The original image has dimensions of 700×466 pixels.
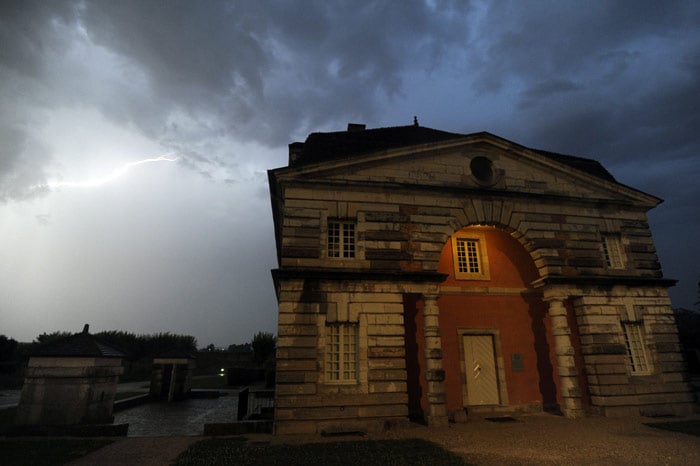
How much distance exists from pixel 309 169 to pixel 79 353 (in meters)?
9.16

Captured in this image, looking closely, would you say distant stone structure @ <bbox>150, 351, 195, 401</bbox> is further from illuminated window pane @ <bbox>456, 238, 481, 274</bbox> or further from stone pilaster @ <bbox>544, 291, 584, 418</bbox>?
stone pilaster @ <bbox>544, 291, 584, 418</bbox>

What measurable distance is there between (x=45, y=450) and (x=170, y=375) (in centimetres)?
1156

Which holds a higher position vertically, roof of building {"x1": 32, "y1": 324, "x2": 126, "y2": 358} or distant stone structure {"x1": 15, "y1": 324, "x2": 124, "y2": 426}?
roof of building {"x1": 32, "y1": 324, "x2": 126, "y2": 358}

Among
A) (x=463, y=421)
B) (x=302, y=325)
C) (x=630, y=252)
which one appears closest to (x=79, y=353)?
(x=302, y=325)

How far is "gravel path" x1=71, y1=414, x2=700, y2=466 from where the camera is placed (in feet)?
24.5

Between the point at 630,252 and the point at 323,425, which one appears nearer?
the point at 323,425

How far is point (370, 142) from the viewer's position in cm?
1581

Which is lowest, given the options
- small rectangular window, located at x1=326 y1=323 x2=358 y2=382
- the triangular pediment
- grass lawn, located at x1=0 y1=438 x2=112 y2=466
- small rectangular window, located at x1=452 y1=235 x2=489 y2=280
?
grass lawn, located at x1=0 y1=438 x2=112 y2=466

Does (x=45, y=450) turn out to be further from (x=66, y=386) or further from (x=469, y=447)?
(x=469, y=447)

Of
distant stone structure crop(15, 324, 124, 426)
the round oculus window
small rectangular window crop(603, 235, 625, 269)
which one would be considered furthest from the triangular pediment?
distant stone structure crop(15, 324, 124, 426)

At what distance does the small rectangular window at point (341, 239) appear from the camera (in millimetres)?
12431

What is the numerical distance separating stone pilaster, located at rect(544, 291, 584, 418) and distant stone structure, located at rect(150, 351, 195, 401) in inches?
702

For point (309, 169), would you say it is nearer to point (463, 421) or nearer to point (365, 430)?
point (365, 430)

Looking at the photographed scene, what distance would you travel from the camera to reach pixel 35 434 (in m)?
9.76
